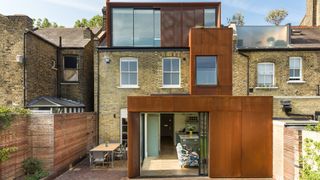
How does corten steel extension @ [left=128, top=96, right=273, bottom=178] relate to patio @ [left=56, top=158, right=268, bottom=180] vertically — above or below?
above

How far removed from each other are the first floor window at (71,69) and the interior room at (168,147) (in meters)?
6.35

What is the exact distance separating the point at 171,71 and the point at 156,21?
367 centimetres

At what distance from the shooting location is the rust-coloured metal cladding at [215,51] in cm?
1711

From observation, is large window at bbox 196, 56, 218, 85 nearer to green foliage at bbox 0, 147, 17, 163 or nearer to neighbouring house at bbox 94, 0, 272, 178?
neighbouring house at bbox 94, 0, 272, 178

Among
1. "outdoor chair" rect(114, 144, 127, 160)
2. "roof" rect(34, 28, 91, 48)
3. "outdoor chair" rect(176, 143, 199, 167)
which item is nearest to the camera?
"outdoor chair" rect(176, 143, 199, 167)

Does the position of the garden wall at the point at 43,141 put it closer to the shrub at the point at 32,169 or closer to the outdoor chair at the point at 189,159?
the shrub at the point at 32,169

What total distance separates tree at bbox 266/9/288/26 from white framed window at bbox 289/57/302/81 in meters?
32.5

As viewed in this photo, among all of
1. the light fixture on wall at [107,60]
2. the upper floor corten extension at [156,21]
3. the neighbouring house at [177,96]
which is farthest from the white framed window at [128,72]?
the upper floor corten extension at [156,21]

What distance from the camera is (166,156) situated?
16609 millimetres

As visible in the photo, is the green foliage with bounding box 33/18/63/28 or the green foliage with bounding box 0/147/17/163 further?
the green foliage with bounding box 33/18/63/28

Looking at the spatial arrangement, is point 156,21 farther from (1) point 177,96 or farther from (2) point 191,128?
(1) point 177,96

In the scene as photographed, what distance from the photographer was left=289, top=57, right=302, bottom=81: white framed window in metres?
18.5

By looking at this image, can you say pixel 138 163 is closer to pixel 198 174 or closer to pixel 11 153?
pixel 198 174

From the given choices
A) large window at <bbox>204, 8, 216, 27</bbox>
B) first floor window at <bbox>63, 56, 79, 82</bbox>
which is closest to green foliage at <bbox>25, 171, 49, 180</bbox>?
first floor window at <bbox>63, 56, 79, 82</bbox>
